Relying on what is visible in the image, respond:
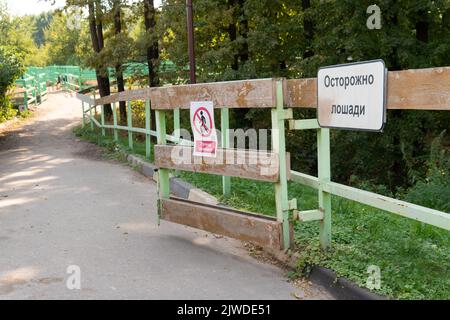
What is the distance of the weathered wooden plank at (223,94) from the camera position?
416 centimetres

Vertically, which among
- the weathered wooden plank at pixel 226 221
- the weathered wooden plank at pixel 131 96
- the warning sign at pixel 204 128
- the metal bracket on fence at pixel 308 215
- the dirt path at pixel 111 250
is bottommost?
the dirt path at pixel 111 250

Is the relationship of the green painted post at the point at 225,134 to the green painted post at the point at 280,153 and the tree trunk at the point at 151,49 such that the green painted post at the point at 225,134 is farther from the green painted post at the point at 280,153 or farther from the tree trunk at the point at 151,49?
the tree trunk at the point at 151,49

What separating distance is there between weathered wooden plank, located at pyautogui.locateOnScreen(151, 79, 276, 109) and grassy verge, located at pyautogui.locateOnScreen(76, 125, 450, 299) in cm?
127

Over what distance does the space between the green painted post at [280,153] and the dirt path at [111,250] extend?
18.6 inches

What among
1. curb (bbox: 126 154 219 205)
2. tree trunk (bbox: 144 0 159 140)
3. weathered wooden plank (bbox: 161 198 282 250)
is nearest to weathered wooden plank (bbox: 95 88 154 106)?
curb (bbox: 126 154 219 205)

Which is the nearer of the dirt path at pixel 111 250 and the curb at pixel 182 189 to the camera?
the dirt path at pixel 111 250

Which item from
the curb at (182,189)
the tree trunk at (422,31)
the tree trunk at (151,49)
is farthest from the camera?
the tree trunk at (151,49)

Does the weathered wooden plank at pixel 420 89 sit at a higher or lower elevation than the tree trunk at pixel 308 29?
lower

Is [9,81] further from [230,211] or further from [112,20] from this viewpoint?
[230,211]

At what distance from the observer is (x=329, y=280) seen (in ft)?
12.7

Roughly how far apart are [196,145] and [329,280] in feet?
6.05

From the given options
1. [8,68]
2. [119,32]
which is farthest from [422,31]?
[8,68]

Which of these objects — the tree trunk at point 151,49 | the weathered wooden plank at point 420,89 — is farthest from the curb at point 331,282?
the tree trunk at point 151,49

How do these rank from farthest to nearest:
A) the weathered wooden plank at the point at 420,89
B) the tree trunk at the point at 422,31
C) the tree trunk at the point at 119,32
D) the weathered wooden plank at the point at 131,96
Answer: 1. the tree trunk at the point at 119,32
2. the tree trunk at the point at 422,31
3. the weathered wooden plank at the point at 131,96
4. the weathered wooden plank at the point at 420,89
